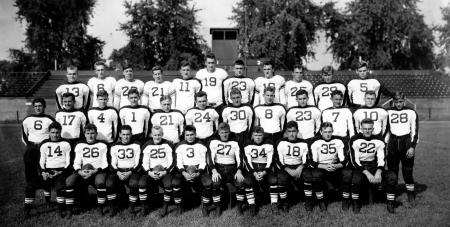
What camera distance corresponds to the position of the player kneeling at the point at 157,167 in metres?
5.07

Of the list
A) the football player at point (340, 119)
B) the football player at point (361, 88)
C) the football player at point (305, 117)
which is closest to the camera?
the football player at point (340, 119)

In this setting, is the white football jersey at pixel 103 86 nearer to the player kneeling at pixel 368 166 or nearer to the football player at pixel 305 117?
the football player at pixel 305 117

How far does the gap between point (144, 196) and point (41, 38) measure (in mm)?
25833

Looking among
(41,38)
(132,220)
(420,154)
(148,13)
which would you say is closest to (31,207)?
(132,220)

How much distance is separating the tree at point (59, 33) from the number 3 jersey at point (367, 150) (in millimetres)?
16868

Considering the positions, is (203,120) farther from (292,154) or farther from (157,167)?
(292,154)

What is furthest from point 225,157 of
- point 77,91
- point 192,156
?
point 77,91

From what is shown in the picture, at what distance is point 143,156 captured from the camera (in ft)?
17.4

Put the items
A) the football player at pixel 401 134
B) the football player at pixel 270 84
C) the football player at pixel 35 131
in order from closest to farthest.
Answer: the football player at pixel 35 131, the football player at pixel 401 134, the football player at pixel 270 84

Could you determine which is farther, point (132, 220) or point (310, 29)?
point (310, 29)

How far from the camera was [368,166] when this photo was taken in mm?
5266

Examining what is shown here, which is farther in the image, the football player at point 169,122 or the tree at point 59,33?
the tree at point 59,33

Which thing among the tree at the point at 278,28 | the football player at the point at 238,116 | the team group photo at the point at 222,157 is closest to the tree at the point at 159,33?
the tree at the point at 278,28

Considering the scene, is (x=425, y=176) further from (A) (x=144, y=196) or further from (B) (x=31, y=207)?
(B) (x=31, y=207)
